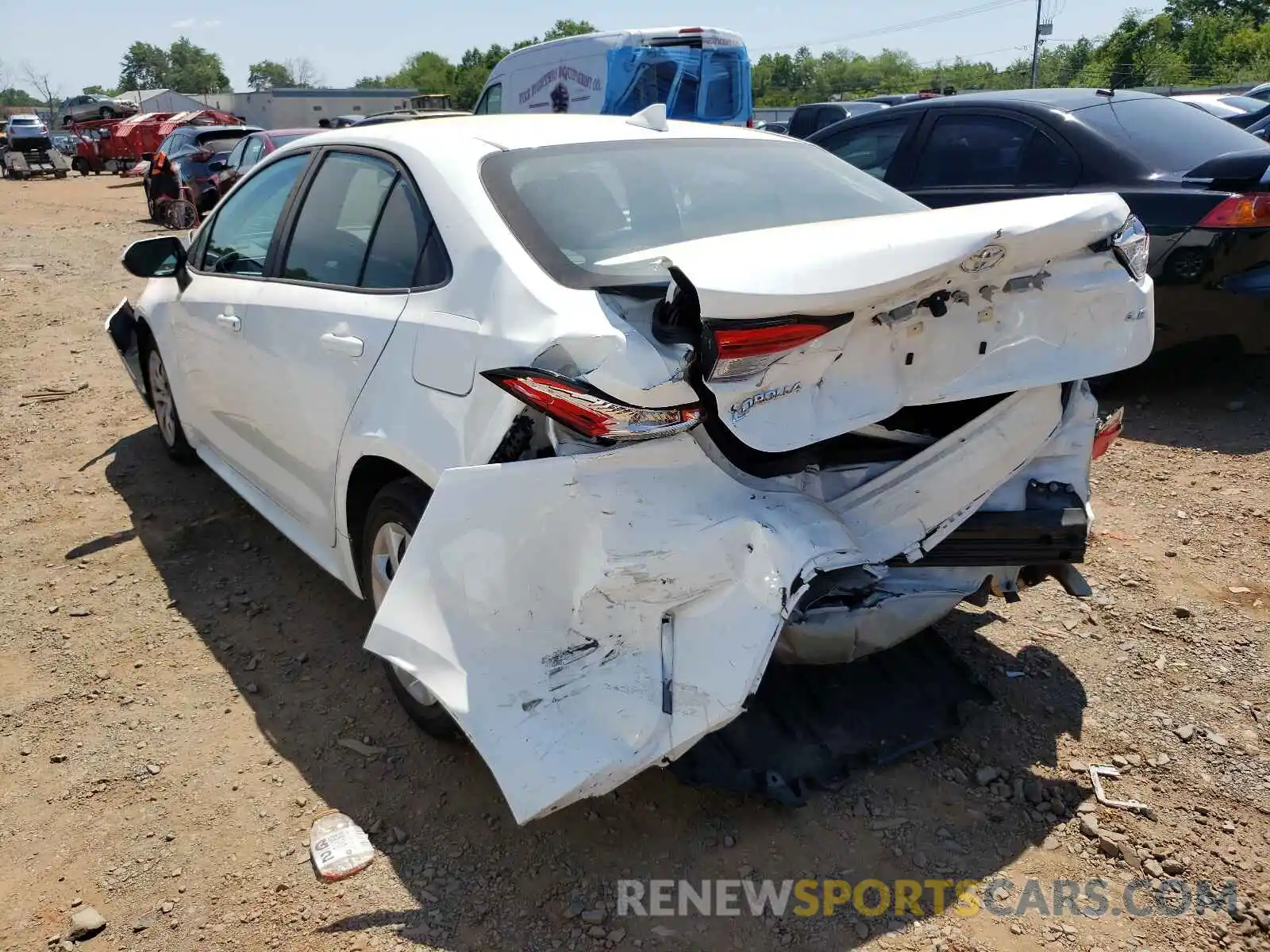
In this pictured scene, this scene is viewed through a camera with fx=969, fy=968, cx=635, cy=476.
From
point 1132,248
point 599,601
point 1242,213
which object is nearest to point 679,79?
point 1242,213

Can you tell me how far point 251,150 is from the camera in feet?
48.1

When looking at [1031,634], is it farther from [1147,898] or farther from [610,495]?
[610,495]

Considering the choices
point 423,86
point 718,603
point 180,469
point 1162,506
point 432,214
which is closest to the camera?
point 718,603

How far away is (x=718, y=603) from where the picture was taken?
214cm

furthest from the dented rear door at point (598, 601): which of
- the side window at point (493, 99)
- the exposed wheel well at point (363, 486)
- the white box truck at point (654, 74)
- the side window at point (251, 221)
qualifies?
the side window at point (493, 99)

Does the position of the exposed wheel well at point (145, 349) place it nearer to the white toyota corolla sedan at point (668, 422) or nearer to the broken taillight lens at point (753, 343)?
the white toyota corolla sedan at point (668, 422)

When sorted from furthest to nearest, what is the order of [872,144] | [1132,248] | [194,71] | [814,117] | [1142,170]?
[194,71] → [814,117] → [872,144] → [1142,170] → [1132,248]

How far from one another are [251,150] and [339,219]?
13011 millimetres

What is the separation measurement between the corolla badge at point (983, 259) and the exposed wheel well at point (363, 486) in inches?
62.9

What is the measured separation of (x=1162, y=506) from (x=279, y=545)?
398cm

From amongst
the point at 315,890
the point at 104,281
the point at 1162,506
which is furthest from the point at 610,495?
the point at 104,281

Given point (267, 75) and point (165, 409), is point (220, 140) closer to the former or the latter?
point (165, 409)

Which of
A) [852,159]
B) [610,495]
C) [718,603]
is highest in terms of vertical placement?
[852,159]

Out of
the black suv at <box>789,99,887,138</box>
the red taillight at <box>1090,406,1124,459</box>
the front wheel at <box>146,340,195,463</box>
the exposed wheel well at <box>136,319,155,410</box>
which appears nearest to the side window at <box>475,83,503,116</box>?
the black suv at <box>789,99,887,138</box>
